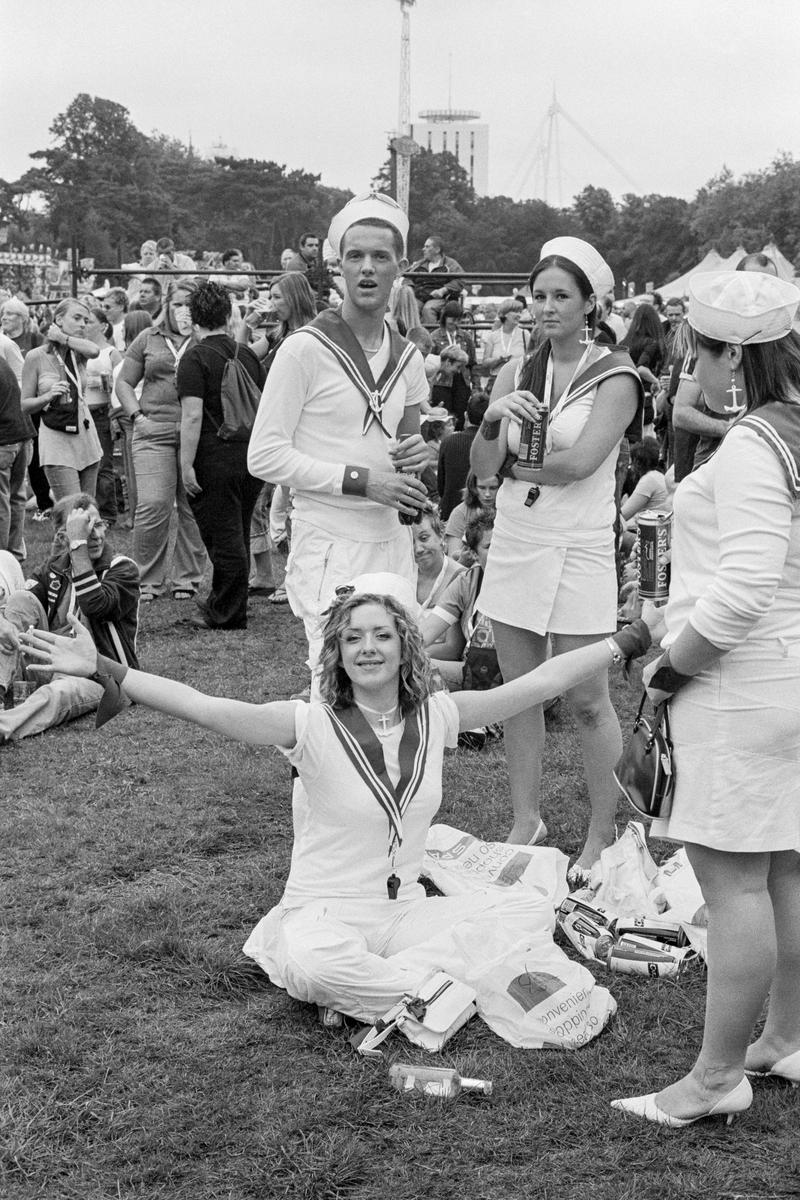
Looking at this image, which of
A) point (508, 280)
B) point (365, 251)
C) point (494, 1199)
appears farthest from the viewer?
point (508, 280)

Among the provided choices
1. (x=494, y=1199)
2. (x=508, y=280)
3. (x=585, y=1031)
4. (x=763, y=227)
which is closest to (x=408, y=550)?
(x=585, y=1031)

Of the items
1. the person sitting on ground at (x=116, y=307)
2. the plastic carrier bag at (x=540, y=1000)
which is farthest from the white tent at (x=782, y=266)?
the person sitting on ground at (x=116, y=307)

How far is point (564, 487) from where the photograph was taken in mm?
4496

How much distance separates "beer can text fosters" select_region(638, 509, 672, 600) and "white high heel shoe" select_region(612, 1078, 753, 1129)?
45.8 inches

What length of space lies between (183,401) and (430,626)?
279cm

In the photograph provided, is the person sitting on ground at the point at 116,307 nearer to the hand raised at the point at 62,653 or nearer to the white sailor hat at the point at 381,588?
the white sailor hat at the point at 381,588

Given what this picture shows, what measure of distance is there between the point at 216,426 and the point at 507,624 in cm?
452

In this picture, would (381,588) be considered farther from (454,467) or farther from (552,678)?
(454,467)

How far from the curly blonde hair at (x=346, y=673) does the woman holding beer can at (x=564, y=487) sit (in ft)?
2.48

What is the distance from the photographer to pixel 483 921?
3928 millimetres

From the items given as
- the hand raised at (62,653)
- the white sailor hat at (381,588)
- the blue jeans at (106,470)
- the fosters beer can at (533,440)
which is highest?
the fosters beer can at (533,440)

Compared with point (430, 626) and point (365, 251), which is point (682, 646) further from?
point (430, 626)

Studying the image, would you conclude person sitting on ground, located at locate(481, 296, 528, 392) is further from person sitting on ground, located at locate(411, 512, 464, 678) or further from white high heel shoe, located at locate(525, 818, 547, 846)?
white high heel shoe, located at locate(525, 818, 547, 846)

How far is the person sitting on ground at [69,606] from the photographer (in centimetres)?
660
